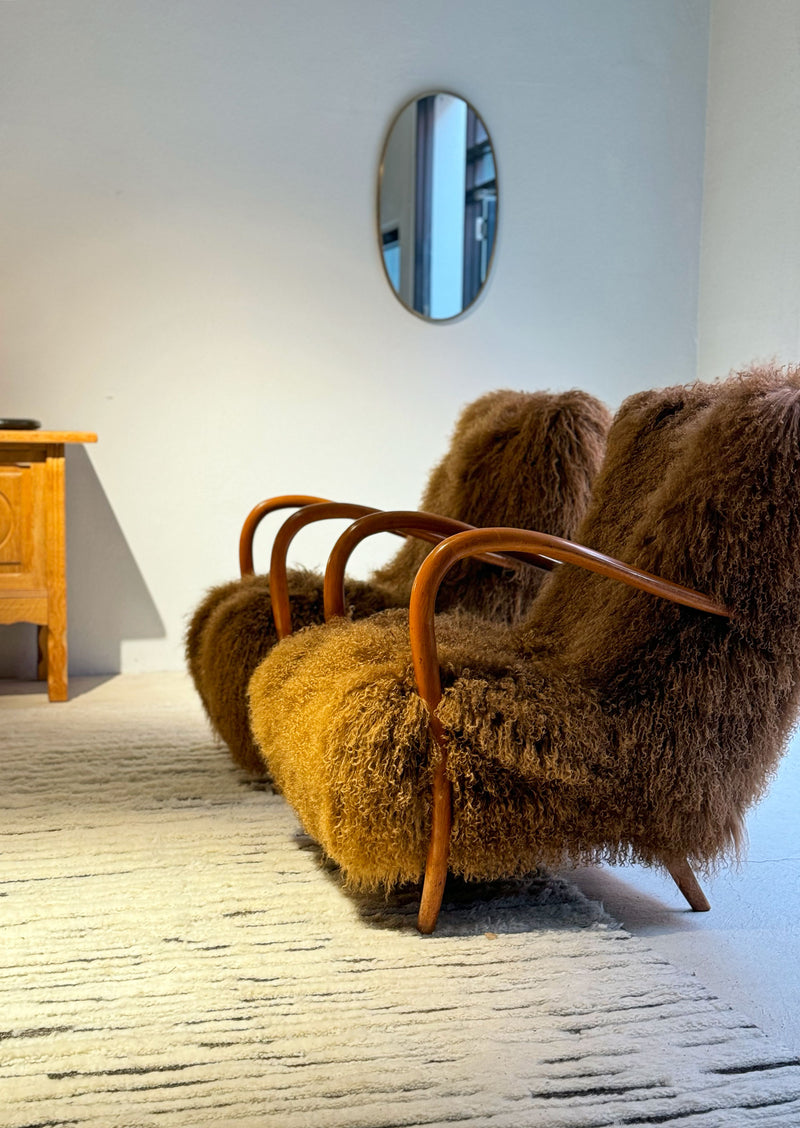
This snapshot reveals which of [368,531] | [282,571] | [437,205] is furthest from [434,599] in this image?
[437,205]

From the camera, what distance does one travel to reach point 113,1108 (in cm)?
117

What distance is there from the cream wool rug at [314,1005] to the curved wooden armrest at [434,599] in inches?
4.7

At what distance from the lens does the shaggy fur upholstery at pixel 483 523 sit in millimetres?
2312

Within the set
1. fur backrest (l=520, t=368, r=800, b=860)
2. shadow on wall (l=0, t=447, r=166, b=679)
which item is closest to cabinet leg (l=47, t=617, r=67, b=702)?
shadow on wall (l=0, t=447, r=166, b=679)

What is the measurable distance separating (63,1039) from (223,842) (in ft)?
2.42

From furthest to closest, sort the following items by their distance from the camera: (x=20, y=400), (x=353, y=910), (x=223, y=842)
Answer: (x=20, y=400) → (x=223, y=842) → (x=353, y=910)

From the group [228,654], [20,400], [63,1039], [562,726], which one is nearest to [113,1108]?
[63,1039]

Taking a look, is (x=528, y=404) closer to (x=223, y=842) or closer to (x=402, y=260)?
(x=223, y=842)

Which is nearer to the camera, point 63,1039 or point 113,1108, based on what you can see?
point 113,1108

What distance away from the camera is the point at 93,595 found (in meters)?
3.72

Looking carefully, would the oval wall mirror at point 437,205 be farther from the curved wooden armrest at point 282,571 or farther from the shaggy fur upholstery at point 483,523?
the curved wooden armrest at point 282,571

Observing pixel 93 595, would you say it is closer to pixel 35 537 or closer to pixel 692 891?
pixel 35 537

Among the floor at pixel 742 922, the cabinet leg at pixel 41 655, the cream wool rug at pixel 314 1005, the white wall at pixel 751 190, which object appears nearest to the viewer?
the cream wool rug at pixel 314 1005

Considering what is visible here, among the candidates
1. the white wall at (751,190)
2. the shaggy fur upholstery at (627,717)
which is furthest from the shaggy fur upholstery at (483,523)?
the white wall at (751,190)
